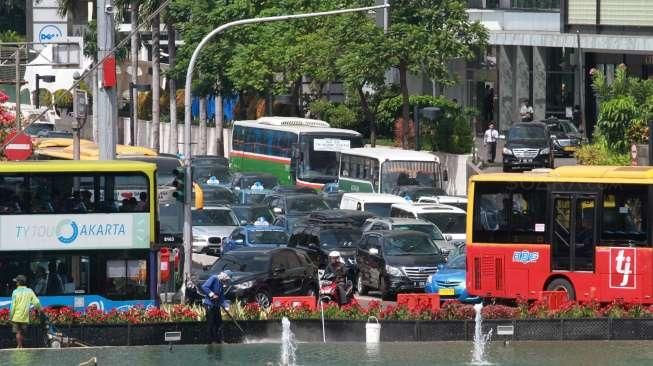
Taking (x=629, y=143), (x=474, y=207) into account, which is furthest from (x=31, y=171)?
(x=629, y=143)

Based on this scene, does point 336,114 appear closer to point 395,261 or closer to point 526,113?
point 526,113

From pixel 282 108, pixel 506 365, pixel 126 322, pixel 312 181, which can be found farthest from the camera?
pixel 282 108

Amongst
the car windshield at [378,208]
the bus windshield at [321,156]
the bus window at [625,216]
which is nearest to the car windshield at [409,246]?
the bus window at [625,216]

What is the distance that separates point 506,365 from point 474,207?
802cm

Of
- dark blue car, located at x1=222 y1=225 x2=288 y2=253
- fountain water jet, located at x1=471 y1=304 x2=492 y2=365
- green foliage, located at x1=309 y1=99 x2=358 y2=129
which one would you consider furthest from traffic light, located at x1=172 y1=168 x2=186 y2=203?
green foliage, located at x1=309 y1=99 x2=358 y2=129

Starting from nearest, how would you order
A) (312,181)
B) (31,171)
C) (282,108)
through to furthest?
1. (31,171)
2. (312,181)
3. (282,108)

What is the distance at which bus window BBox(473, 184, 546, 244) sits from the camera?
3275cm

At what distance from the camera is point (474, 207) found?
3325 centimetres

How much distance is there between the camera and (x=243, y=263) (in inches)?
1362

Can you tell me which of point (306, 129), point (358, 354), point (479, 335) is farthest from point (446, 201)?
point (358, 354)

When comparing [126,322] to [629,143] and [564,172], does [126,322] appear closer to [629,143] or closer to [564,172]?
[564,172]

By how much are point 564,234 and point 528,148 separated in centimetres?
2569

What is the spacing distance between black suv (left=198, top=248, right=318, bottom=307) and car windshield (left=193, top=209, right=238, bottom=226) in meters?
12.3

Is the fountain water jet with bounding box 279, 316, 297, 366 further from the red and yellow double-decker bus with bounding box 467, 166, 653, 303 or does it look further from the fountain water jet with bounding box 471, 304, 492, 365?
the red and yellow double-decker bus with bounding box 467, 166, 653, 303
